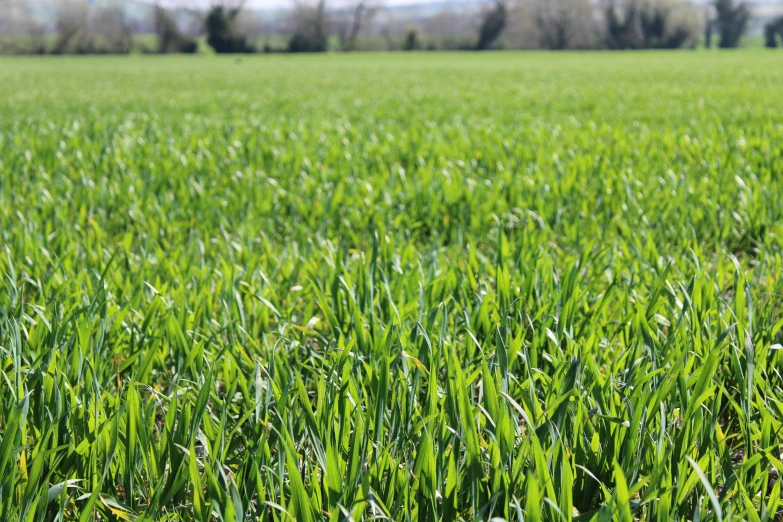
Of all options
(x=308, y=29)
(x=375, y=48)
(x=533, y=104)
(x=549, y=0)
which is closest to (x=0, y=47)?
(x=308, y=29)

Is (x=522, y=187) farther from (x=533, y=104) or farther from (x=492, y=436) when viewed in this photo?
(x=533, y=104)

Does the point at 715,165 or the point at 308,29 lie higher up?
the point at 308,29

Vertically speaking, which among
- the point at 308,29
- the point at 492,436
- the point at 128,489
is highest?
the point at 308,29

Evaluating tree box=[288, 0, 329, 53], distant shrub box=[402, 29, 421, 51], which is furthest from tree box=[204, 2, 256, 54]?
distant shrub box=[402, 29, 421, 51]

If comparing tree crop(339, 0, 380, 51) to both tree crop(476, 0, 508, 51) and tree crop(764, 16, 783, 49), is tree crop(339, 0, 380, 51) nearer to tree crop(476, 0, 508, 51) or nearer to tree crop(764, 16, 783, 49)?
tree crop(476, 0, 508, 51)

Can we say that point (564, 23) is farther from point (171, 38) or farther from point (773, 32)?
point (171, 38)

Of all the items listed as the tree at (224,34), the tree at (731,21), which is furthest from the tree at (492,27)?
the tree at (731,21)

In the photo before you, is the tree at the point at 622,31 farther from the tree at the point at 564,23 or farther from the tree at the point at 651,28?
the tree at the point at 564,23

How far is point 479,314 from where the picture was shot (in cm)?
207

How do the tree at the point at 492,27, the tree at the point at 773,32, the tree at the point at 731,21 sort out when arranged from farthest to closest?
the tree at the point at 731,21 < the tree at the point at 773,32 < the tree at the point at 492,27

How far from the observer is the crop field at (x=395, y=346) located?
1.30 m

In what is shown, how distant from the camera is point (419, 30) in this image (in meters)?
88.6

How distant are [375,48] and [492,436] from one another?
82930 millimetres

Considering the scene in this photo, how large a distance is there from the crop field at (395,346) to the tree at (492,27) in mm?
79378
